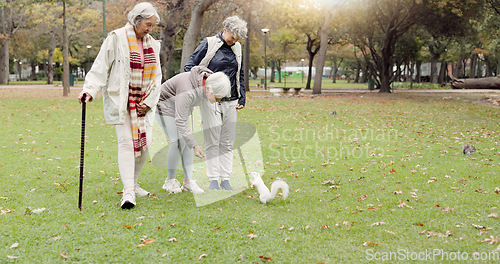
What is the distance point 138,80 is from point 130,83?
3.2 inches

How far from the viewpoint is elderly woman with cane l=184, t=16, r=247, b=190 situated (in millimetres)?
4891

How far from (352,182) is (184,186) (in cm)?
218

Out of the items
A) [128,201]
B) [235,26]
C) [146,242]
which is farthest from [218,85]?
[146,242]

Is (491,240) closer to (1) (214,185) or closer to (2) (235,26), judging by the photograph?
(1) (214,185)

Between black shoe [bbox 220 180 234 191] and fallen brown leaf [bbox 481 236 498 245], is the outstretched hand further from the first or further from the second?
fallen brown leaf [bbox 481 236 498 245]

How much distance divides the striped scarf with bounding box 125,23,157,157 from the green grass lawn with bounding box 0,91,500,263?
2.45 feet

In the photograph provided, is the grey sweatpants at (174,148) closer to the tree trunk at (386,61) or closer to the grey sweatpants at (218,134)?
the grey sweatpants at (218,134)

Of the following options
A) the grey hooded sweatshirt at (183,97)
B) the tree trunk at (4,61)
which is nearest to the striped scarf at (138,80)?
the grey hooded sweatshirt at (183,97)

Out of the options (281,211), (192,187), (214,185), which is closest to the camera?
(281,211)

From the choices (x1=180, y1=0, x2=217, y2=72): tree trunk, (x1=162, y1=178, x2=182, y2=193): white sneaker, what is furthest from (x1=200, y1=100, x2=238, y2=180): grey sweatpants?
(x1=180, y1=0, x2=217, y2=72): tree trunk

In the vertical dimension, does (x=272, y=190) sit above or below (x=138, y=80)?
below

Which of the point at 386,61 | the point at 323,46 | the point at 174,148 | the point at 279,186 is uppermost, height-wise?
the point at 323,46

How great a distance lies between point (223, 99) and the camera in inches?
199

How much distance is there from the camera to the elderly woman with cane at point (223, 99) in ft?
16.0
